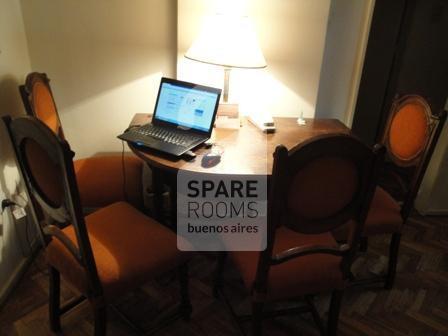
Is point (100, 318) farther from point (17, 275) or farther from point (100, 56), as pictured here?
point (100, 56)

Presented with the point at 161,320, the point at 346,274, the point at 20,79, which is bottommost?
the point at 161,320

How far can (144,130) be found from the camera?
174cm

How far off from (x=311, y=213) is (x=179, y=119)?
83cm

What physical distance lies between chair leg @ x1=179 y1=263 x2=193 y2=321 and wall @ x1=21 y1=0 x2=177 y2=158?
3.49 ft

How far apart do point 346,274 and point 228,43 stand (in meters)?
1.12

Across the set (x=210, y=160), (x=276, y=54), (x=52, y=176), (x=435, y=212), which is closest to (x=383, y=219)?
(x=210, y=160)

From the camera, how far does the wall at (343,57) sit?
2.15m

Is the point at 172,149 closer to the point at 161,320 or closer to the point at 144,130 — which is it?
the point at 144,130

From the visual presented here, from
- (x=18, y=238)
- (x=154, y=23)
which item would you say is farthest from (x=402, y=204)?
(x=18, y=238)

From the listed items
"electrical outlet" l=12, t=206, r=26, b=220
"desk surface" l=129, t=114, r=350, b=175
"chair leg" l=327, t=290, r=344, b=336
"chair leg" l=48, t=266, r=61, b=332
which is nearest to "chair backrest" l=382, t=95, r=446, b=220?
"desk surface" l=129, t=114, r=350, b=175

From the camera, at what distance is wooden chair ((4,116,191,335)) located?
1.08 m

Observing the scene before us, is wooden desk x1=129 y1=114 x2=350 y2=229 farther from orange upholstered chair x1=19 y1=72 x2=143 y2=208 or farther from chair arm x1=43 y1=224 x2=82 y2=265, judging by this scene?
chair arm x1=43 y1=224 x2=82 y2=265

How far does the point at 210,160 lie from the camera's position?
4.88 ft

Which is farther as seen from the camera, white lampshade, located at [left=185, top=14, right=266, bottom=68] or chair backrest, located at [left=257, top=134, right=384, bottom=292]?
white lampshade, located at [left=185, top=14, right=266, bottom=68]
